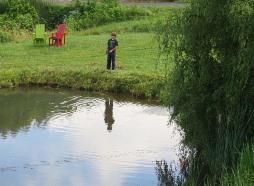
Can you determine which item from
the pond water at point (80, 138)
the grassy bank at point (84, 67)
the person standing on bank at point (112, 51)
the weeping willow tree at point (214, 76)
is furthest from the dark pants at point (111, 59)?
the weeping willow tree at point (214, 76)

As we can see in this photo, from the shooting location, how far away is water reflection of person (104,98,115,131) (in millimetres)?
16303

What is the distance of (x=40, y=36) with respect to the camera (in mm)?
25656

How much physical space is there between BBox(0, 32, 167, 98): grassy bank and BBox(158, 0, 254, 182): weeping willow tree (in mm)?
6184

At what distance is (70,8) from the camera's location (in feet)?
109

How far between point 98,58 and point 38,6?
11551 millimetres

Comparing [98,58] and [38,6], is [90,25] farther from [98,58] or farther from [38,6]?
[98,58]

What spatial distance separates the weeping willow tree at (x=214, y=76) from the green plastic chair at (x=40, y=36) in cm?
1405

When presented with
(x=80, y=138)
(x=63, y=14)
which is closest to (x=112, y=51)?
(x=80, y=138)

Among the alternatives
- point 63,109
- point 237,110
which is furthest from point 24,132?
point 237,110

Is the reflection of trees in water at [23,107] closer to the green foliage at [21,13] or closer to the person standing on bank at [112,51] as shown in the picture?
the person standing on bank at [112,51]

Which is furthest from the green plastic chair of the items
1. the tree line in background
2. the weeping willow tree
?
the weeping willow tree

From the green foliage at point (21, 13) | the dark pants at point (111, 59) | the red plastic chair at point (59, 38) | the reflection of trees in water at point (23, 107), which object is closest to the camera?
the reflection of trees in water at point (23, 107)

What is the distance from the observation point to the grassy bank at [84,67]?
19703 millimetres

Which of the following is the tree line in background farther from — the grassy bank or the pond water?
the pond water
